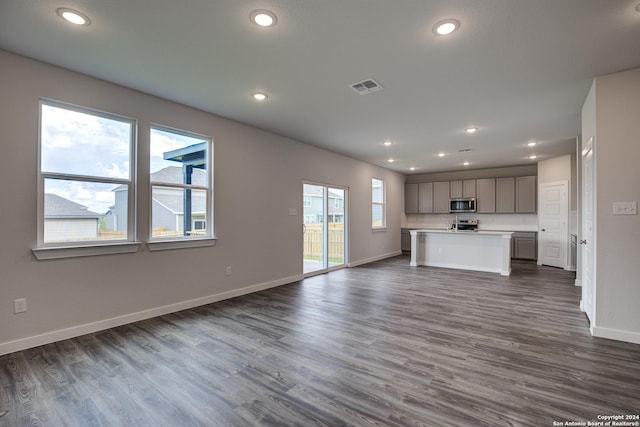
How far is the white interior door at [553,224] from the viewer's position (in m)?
6.92

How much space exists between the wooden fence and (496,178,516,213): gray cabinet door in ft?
15.9

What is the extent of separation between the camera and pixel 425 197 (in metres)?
9.73

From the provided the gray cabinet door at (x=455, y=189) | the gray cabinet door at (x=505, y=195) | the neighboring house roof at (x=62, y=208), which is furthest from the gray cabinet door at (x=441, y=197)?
the neighboring house roof at (x=62, y=208)

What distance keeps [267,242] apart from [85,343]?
272cm

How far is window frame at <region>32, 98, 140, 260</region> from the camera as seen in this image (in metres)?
2.88

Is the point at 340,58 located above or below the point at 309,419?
above

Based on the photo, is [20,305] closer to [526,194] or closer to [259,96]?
[259,96]

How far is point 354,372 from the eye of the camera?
7.77 feet

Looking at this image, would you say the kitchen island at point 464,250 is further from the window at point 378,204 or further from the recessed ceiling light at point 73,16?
the recessed ceiling light at point 73,16

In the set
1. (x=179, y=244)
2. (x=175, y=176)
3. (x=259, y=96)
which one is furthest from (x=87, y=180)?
(x=259, y=96)

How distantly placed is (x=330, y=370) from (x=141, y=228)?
269 centimetres

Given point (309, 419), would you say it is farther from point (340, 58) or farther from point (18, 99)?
point (18, 99)

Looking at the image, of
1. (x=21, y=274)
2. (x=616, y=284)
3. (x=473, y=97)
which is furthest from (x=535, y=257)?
(x=21, y=274)

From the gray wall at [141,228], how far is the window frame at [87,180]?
54mm
